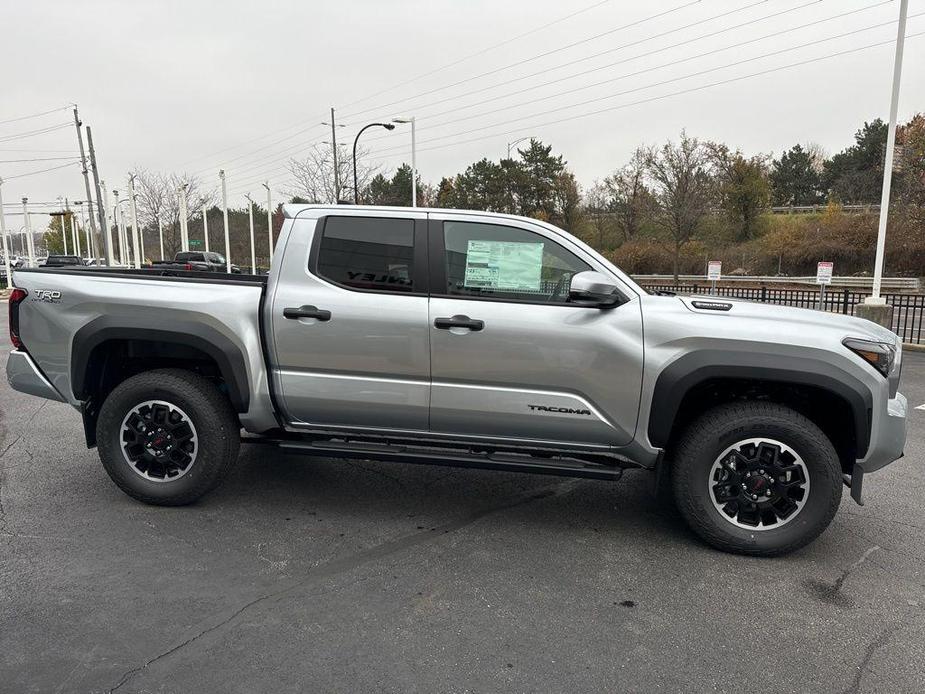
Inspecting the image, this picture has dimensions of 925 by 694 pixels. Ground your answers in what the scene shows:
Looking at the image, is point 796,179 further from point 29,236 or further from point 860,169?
point 29,236

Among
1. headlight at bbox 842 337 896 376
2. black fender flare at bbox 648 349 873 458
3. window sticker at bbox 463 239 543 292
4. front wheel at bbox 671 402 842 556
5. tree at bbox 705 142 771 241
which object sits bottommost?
front wheel at bbox 671 402 842 556

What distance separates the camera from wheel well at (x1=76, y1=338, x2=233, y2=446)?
416 cm

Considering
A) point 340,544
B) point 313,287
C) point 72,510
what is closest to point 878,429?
point 340,544

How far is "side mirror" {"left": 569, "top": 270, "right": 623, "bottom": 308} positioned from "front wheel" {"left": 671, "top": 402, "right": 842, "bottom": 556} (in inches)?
36.1

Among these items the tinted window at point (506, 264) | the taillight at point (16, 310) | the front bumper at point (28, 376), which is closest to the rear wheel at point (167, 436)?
the front bumper at point (28, 376)

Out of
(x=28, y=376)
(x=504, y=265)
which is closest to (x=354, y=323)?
(x=504, y=265)

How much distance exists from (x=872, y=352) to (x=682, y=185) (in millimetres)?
37064

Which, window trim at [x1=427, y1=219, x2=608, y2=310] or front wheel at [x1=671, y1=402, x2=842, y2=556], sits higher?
window trim at [x1=427, y1=219, x2=608, y2=310]

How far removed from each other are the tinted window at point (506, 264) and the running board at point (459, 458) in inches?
38.2

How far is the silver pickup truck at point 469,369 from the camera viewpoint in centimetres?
356

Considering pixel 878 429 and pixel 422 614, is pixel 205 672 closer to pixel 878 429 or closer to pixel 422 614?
pixel 422 614

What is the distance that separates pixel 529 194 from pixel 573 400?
182 ft

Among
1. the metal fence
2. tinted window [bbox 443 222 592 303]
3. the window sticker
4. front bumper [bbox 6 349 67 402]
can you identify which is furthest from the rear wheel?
the metal fence

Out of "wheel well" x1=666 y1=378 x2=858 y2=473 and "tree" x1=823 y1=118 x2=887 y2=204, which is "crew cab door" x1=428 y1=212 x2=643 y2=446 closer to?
"wheel well" x1=666 y1=378 x2=858 y2=473
